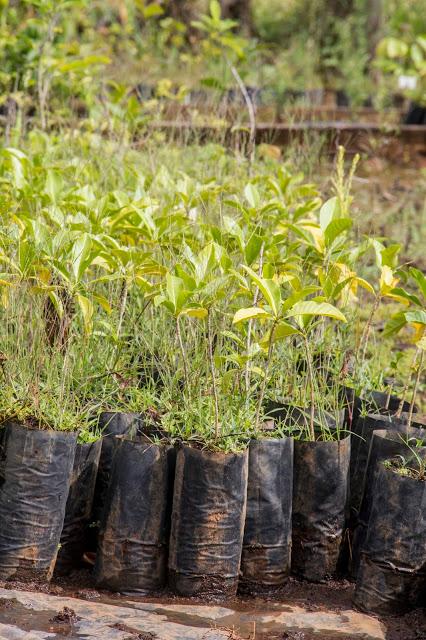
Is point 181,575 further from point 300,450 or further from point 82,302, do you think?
point 82,302

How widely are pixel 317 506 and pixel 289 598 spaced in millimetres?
271

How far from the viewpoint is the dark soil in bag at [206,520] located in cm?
238

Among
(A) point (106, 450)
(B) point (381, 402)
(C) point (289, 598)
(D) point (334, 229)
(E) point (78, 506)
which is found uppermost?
(D) point (334, 229)

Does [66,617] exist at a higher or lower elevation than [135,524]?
lower

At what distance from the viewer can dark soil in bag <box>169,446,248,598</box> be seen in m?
2.38

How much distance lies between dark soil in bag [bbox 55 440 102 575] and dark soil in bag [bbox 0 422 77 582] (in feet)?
0.39

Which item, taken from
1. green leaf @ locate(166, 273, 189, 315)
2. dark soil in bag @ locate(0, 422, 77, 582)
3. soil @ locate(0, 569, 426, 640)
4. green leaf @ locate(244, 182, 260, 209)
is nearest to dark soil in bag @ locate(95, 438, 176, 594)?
soil @ locate(0, 569, 426, 640)

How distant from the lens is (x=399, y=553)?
2326mm

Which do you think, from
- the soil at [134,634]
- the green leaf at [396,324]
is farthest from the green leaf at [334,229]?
the soil at [134,634]

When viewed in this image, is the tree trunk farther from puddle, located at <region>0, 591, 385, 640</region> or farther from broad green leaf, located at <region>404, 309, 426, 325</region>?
puddle, located at <region>0, 591, 385, 640</region>

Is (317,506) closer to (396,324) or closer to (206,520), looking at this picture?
(206,520)

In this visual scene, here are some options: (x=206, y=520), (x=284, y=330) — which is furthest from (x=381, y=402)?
(x=206, y=520)

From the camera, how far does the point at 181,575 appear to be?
7.88ft

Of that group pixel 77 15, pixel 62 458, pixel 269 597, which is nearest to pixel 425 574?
pixel 269 597
